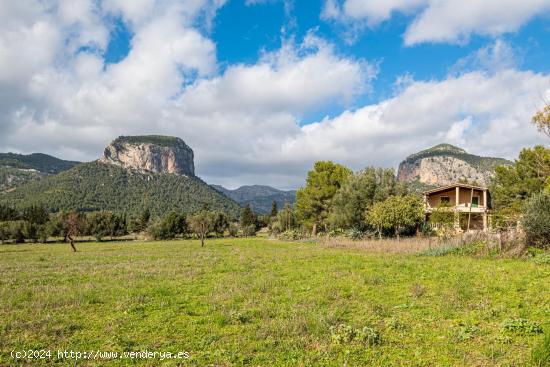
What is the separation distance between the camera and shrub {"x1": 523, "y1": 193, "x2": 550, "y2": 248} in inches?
746

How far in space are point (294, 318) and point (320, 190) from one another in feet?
150

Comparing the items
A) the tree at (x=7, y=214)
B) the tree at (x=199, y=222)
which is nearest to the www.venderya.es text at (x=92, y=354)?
the tree at (x=199, y=222)

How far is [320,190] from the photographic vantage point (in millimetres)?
53719

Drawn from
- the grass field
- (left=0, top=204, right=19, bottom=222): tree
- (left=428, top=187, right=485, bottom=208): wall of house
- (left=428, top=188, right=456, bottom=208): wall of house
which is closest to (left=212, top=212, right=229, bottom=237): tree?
(left=428, top=188, right=456, bottom=208): wall of house

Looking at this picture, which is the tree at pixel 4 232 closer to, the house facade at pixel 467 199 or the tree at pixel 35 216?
the tree at pixel 35 216

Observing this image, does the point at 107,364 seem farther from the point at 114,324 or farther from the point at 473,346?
the point at 473,346

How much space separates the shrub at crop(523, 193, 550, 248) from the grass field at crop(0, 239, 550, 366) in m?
4.97

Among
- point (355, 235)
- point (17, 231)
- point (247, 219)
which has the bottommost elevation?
point (17, 231)

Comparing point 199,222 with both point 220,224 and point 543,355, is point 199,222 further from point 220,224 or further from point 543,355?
point 543,355

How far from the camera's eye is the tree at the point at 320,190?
53.2 metres

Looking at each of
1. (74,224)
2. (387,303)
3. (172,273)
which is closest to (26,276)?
(172,273)

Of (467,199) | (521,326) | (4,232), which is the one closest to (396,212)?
(467,199)

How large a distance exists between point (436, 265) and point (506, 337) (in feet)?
35.6

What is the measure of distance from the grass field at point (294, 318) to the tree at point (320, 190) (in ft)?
125
